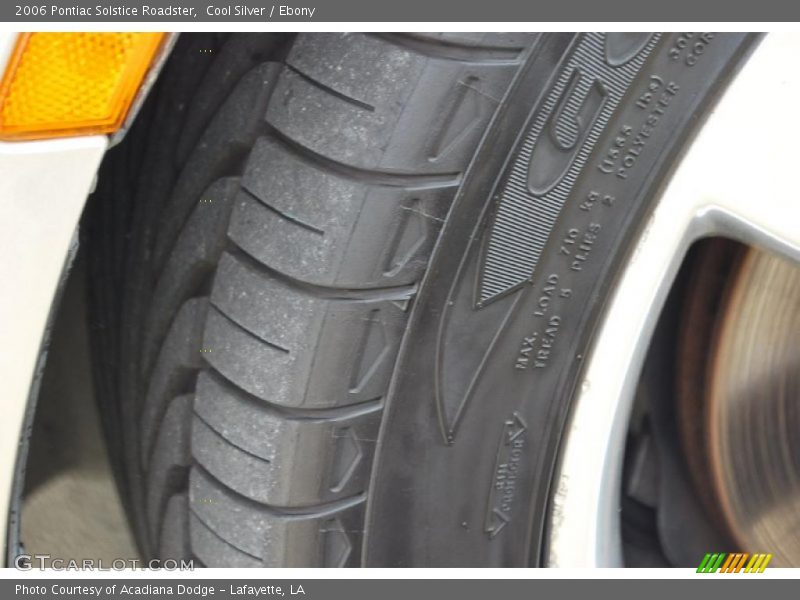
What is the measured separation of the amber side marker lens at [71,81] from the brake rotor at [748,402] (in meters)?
0.57

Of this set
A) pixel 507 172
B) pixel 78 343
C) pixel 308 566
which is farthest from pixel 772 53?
pixel 78 343

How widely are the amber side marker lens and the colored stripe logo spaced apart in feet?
2.38

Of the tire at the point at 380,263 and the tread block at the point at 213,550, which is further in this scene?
the tread block at the point at 213,550

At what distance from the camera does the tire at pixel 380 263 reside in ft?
2.16

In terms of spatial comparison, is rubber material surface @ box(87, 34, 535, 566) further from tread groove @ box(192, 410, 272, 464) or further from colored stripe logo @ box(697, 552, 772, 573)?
colored stripe logo @ box(697, 552, 772, 573)

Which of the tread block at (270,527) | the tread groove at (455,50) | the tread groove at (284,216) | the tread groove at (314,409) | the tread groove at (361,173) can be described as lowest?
the tread block at (270,527)

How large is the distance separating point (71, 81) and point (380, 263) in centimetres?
26

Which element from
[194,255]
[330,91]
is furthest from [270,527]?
[330,91]

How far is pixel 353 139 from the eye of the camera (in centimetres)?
65

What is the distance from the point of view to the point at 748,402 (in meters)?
0.91

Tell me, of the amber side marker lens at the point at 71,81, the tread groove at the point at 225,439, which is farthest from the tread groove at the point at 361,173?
the tread groove at the point at 225,439

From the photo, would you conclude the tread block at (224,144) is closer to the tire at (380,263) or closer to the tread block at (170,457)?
the tire at (380,263)

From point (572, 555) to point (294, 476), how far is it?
285 mm

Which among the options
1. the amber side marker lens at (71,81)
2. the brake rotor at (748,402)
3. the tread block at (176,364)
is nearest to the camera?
the amber side marker lens at (71,81)
